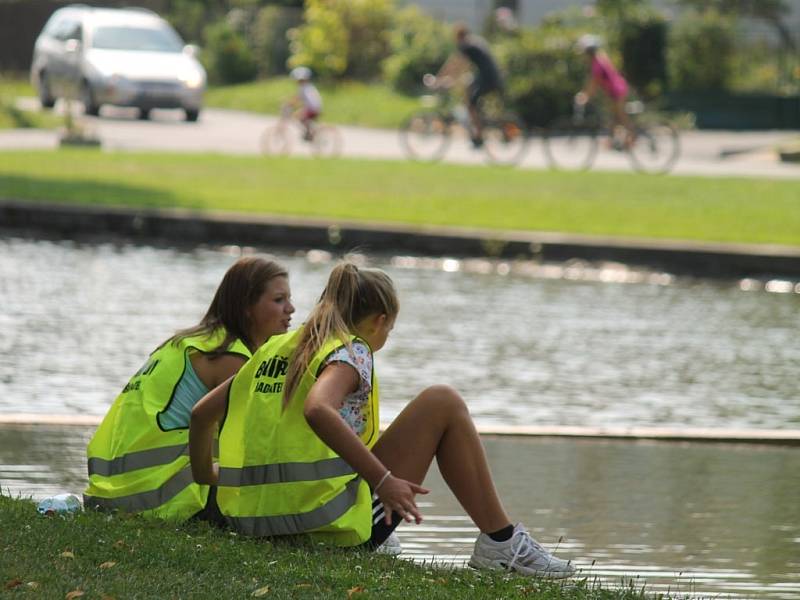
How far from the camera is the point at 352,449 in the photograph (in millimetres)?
4875

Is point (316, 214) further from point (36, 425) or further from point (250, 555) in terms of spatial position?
point (250, 555)

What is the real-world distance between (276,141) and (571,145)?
170 inches

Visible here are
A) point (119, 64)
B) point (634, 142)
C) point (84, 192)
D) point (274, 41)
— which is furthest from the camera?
point (274, 41)

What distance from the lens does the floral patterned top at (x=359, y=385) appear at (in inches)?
197

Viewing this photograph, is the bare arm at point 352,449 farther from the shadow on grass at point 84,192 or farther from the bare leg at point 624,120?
the bare leg at point 624,120

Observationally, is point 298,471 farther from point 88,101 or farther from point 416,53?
point 416,53

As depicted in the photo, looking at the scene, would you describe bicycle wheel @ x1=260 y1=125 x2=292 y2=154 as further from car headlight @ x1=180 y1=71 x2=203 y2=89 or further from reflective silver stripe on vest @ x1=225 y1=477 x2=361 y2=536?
reflective silver stripe on vest @ x1=225 y1=477 x2=361 y2=536

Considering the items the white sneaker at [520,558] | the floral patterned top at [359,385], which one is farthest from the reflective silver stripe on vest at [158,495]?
the white sneaker at [520,558]

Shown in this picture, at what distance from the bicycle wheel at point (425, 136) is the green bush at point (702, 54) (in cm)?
1156

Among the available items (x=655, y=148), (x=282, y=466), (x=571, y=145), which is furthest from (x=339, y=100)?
(x=282, y=466)

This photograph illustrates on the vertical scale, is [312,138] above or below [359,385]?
below

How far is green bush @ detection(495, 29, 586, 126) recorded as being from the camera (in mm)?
32250

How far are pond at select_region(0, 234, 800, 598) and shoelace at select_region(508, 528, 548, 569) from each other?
1.31 feet

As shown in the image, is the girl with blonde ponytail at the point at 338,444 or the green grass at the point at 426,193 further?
the green grass at the point at 426,193
